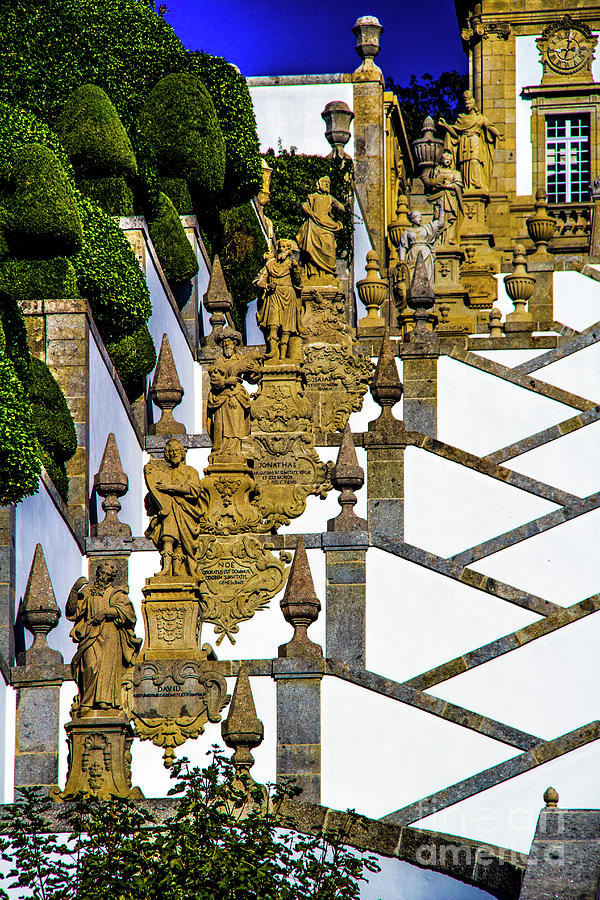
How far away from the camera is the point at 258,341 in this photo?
30109mm

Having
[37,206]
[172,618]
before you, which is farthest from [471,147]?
[172,618]

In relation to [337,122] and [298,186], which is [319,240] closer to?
[298,186]

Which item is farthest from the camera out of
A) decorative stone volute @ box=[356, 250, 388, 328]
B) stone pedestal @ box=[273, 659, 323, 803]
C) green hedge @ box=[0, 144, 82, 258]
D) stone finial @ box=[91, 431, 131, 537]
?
decorative stone volute @ box=[356, 250, 388, 328]

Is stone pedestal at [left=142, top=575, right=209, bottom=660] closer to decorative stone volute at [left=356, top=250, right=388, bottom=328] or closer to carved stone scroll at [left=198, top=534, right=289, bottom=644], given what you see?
carved stone scroll at [left=198, top=534, right=289, bottom=644]

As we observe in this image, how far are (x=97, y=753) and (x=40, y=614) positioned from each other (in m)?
1.80

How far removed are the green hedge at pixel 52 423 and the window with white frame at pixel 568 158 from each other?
2067cm

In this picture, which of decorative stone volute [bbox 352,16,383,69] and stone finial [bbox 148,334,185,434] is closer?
stone finial [bbox 148,334,185,434]

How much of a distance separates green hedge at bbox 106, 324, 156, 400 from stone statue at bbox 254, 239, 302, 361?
1518 millimetres

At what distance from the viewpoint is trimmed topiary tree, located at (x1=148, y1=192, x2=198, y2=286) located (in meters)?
25.3

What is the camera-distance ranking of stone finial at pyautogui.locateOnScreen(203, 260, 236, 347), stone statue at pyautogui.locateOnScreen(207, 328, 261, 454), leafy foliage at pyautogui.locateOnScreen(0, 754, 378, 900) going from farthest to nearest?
stone finial at pyautogui.locateOnScreen(203, 260, 236, 347), stone statue at pyautogui.locateOnScreen(207, 328, 261, 454), leafy foliage at pyautogui.locateOnScreen(0, 754, 378, 900)

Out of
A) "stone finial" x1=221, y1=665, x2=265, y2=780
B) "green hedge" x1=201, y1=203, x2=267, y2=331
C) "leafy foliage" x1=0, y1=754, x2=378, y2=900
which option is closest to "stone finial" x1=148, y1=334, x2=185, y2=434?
"stone finial" x1=221, y1=665, x2=265, y2=780

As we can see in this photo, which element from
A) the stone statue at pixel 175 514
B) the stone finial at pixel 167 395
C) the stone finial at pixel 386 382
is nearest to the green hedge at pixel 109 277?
the stone finial at pixel 167 395

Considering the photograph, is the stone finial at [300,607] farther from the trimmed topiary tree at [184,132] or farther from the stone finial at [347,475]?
the trimmed topiary tree at [184,132]

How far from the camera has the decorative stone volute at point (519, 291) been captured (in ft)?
89.8
